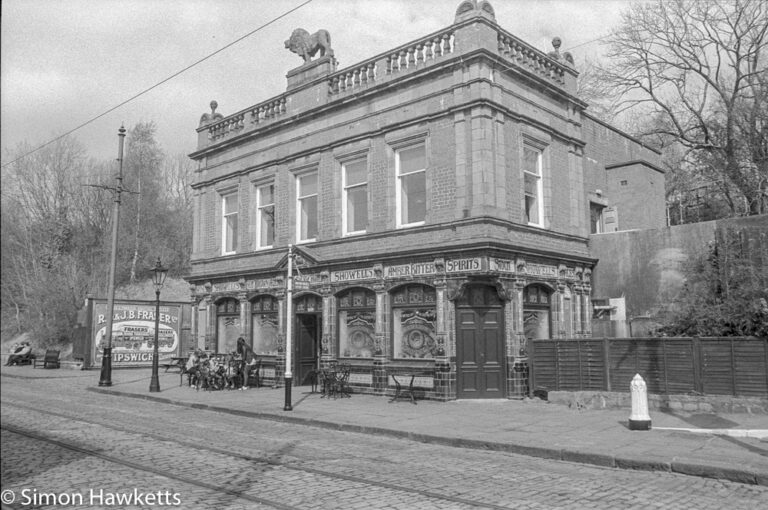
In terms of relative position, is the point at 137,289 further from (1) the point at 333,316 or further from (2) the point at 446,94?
(2) the point at 446,94

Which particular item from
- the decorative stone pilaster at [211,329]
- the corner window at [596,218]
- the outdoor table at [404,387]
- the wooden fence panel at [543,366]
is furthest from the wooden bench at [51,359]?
the corner window at [596,218]

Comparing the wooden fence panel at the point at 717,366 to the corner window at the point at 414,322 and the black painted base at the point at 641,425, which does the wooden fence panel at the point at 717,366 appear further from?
the corner window at the point at 414,322

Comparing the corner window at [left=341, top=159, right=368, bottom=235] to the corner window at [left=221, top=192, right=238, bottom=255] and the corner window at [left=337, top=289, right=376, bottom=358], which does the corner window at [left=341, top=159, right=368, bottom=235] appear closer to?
the corner window at [left=337, top=289, right=376, bottom=358]

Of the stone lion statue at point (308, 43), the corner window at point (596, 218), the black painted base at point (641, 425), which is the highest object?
the stone lion statue at point (308, 43)

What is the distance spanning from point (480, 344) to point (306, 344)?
708cm

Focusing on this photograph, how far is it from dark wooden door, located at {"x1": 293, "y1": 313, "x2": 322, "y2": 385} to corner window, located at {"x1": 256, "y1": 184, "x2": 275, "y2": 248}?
11.3ft

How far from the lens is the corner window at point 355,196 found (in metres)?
19.8

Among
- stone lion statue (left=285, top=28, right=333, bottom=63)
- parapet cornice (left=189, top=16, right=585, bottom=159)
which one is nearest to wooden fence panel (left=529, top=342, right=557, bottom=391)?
parapet cornice (left=189, top=16, right=585, bottom=159)

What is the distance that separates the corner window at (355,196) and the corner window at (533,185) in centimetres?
501

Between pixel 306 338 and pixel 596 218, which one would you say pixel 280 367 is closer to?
pixel 306 338

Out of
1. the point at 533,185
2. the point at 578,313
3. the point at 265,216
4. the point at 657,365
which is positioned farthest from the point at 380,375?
the point at 265,216

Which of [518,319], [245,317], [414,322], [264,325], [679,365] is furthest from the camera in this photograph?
[245,317]

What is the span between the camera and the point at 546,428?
11938 mm

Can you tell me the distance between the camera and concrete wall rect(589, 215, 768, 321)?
691 inches
